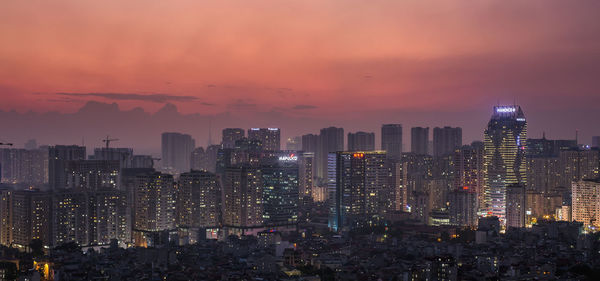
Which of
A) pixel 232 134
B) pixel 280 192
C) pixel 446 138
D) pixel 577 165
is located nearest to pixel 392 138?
pixel 446 138

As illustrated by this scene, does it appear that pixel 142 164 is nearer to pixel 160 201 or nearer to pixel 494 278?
pixel 160 201

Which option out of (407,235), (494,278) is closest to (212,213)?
(407,235)

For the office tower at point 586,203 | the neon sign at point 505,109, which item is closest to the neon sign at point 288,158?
the neon sign at point 505,109

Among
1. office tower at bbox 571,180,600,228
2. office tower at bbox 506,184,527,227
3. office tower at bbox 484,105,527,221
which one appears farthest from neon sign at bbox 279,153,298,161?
office tower at bbox 571,180,600,228

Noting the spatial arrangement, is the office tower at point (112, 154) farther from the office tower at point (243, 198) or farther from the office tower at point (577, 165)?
the office tower at point (577, 165)

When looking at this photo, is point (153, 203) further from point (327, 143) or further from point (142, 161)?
point (327, 143)

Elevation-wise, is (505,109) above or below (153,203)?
above
